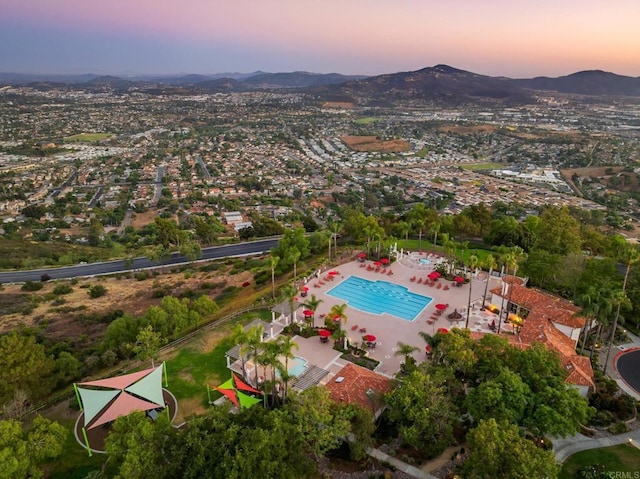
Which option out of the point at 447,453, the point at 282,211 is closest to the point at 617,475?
the point at 447,453

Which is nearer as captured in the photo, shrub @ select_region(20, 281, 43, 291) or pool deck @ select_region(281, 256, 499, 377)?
pool deck @ select_region(281, 256, 499, 377)

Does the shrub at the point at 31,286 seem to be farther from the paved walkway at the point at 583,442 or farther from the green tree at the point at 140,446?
the paved walkway at the point at 583,442

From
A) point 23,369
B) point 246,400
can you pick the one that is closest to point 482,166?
point 246,400

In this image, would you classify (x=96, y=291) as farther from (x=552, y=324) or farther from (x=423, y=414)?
(x=552, y=324)

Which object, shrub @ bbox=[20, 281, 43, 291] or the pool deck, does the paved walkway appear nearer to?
the pool deck

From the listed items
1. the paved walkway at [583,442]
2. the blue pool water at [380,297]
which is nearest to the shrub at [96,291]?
the blue pool water at [380,297]

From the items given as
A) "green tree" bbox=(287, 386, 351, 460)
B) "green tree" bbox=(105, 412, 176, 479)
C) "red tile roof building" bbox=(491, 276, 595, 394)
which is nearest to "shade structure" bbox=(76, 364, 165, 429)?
"green tree" bbox=(105, 412, 176, 479)

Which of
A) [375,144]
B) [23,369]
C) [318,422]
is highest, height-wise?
[318,422]
